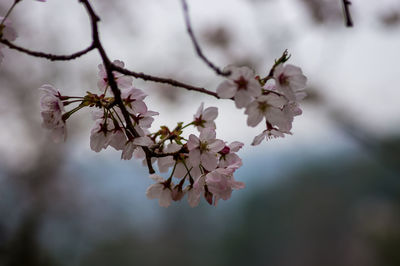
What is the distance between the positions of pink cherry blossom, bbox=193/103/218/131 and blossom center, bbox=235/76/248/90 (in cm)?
10

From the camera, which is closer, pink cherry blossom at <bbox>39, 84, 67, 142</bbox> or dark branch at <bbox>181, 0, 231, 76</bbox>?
dark branch at <bbox>181, 0, 231, 76</bbox>

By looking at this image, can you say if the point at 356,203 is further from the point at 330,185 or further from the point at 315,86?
the point at 315,86

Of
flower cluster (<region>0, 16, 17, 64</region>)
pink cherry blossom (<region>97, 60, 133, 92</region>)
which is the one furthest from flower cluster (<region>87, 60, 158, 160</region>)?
flower cluster (<region>0, 16, 17, 64</region>)

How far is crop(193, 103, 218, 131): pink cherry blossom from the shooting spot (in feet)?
1.50

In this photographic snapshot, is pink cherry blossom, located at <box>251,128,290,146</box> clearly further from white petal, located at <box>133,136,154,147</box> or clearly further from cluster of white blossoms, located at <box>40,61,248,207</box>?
white petal, located at <box>133,136,154,147</box>

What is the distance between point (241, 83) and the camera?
36 cm

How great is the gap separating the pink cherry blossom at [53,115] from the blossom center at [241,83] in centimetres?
22

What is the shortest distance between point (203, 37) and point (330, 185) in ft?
17.4

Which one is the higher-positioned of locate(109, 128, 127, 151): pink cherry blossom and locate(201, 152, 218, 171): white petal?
locate(109, 128, 127, 151): pink cherry blossom

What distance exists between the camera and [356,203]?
20.9 feet

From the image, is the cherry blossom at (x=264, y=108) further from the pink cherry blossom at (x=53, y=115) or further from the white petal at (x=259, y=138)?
the pink cherry blossom at (x=53, y=115)

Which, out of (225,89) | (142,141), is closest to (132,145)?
(142,141)

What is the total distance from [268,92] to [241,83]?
0.13ft

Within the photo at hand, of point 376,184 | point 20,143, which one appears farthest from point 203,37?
point 376,184
